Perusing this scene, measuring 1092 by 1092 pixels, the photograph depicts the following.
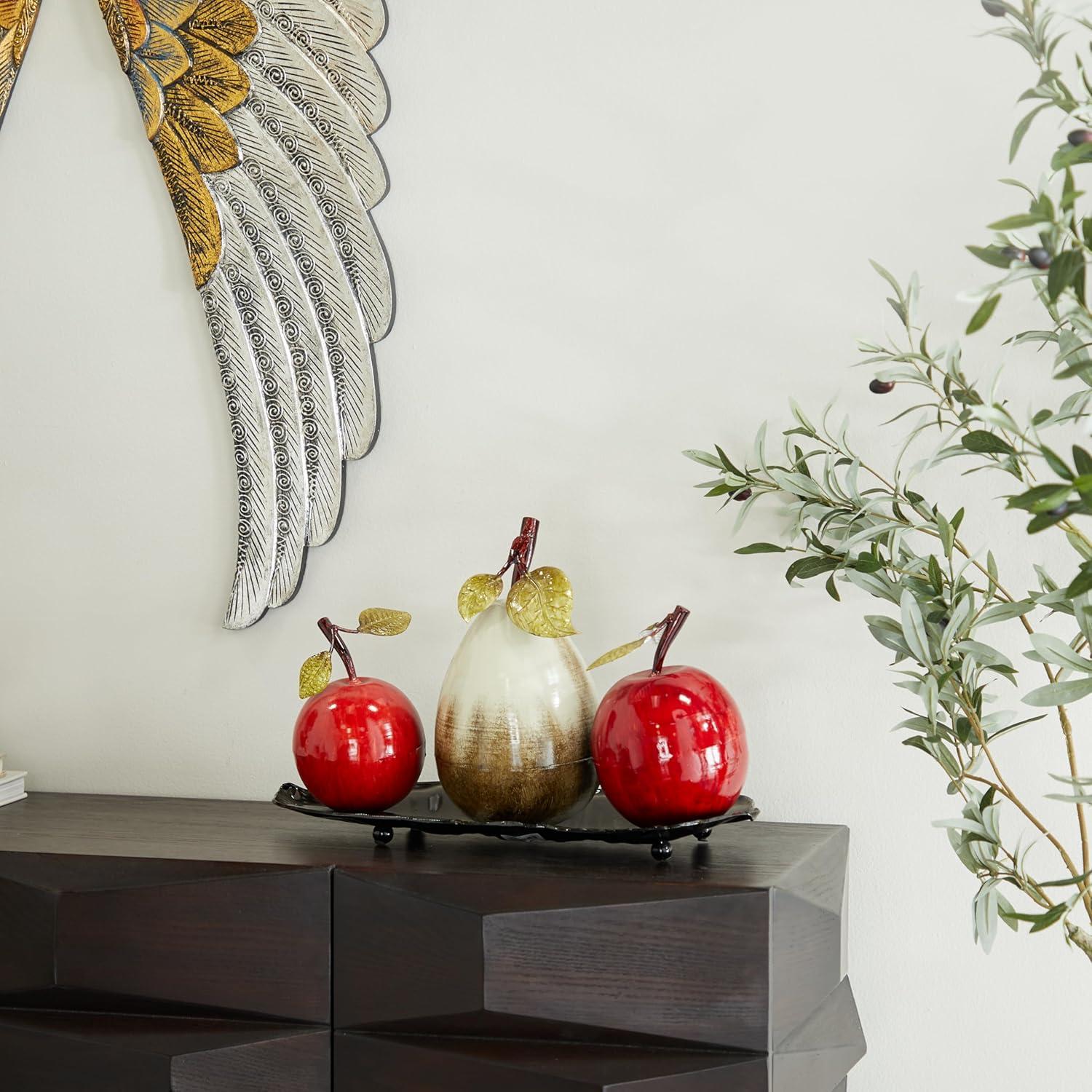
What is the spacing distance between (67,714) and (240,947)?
550 mm

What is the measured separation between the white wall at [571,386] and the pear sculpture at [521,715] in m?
0.22

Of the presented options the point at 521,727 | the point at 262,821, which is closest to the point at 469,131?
the point at 521,727

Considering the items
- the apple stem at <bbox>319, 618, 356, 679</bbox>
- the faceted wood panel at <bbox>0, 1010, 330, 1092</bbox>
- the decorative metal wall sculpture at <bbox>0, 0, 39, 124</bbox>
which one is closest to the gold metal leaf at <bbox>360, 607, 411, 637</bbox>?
the apple stem at <bbox>319, 618, 356, 679</bbox>

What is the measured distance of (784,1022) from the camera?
0.96 m

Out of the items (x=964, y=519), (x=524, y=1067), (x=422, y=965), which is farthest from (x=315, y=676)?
(x=964, y=519)

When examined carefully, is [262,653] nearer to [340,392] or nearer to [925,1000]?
[340,392]

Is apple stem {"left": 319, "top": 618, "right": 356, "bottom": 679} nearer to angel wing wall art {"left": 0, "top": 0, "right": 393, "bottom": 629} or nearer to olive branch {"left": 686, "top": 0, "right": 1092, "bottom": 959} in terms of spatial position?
angel wing wall art {"left": 0, "top": 0, "right": 393, "bottom": 629}

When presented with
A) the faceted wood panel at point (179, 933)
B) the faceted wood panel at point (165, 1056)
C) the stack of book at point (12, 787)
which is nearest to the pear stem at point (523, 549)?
the faceted wood panel at point (179, 933)

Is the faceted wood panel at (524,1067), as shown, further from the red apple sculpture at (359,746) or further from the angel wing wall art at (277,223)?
the angel wing wall art at (277,223)

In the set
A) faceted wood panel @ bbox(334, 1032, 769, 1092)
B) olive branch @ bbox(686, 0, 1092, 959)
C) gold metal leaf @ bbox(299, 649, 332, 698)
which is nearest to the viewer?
olive branch @ bbox(686, 0, 1092, 959)

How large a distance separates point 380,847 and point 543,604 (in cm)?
28

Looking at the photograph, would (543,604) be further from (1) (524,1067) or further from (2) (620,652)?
(1) (524,1067)

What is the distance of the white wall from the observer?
1.20 m

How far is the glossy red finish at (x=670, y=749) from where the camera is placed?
98 centimetres
